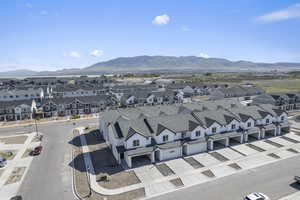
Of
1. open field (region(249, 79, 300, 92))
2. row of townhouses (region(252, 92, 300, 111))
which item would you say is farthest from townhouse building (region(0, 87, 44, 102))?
open field (region(249, 79, 300, 92))

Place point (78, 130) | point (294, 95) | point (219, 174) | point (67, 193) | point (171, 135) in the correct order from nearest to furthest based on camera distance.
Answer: point (67, 193)
point (219, 174)
point (171, 135)
point (78, 130)
point (294, 95)

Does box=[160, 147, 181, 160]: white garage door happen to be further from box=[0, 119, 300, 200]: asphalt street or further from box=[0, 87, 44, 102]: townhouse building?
box=[0, 87, 44, 102]: townhouse building

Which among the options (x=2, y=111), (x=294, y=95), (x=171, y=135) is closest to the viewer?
(x=171, y=135)

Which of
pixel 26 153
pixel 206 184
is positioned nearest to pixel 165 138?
pixel 206 184

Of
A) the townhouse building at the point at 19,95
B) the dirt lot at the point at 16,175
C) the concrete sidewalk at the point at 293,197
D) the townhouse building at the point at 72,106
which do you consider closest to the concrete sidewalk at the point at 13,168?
the dirt lot at the point at 16,175

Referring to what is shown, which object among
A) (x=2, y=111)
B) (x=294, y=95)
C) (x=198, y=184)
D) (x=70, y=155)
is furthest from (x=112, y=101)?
(x=294, y=95)

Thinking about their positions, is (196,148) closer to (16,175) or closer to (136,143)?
(136,143)

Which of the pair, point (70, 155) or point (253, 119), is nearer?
point (70, 155)

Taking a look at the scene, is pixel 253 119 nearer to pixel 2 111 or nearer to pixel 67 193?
pixel 67 193
